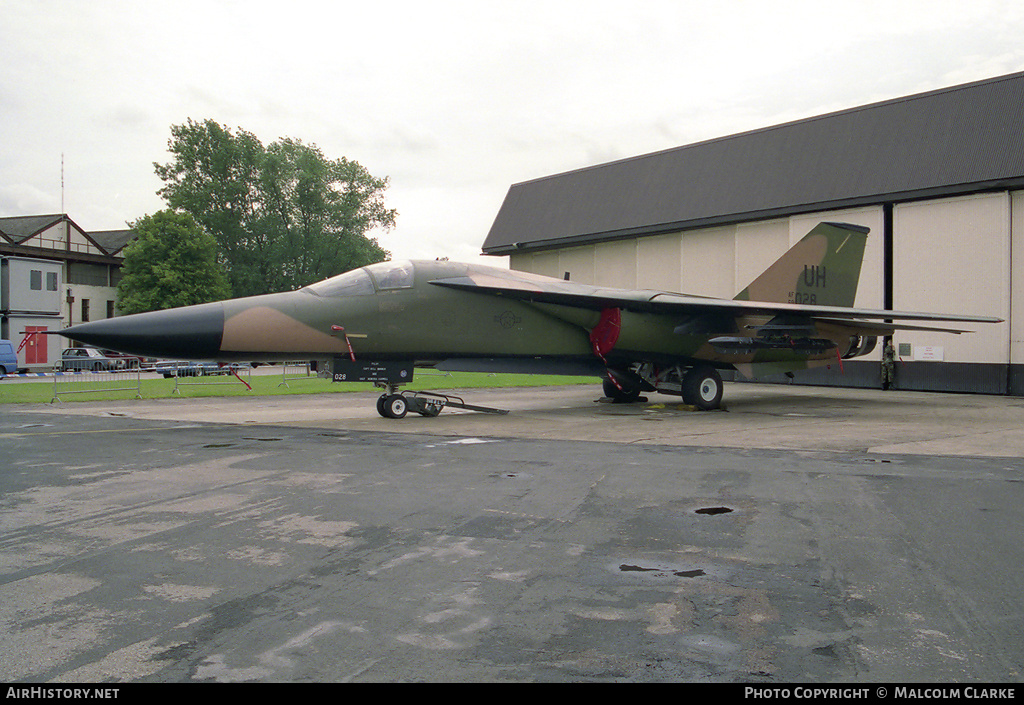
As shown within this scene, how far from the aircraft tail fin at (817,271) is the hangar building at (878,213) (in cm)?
554

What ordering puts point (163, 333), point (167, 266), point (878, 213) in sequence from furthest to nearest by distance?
1. point (167, 266)
2. point (878, 213)
3. point (163, 333)

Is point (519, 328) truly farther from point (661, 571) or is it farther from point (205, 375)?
point (205, 375)

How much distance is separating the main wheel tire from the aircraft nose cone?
311 cm

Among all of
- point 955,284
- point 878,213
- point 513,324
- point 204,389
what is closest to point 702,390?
point 513,324

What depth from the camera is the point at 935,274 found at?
69.6 ft

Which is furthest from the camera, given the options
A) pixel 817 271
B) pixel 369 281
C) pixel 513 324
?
pixel 817 271

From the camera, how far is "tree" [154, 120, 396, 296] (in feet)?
190

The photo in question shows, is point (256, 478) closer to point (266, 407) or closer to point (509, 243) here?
point (266, 407)

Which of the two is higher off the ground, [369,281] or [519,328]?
[369,281]

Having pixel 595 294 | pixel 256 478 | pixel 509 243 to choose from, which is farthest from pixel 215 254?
pixel 256 478

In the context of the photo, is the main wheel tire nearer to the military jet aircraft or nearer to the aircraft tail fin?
the military jet aircraft

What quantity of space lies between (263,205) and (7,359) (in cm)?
2815

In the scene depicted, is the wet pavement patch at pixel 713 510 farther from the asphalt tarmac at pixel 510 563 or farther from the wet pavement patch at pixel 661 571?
the wet pavement patch at pixel 661 571

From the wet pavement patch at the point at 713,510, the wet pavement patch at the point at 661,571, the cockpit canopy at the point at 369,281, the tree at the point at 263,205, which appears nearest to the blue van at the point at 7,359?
the tree at the point at 263,205
